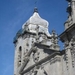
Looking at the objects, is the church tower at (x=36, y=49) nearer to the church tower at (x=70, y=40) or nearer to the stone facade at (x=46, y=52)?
the stone facade at (x=46, y=52)

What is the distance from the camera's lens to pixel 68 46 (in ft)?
60.5

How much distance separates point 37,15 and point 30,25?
7.82ft

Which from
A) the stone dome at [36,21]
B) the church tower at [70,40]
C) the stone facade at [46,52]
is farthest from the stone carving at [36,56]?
the stone dome at [36,21]

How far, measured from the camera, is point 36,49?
23.1 meters

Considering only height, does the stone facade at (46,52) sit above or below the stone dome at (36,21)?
below

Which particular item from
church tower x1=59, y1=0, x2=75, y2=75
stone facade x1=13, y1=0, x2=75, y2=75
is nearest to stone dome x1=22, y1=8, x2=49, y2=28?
stone facade x1=13, y1=0, x2=75, y2=75

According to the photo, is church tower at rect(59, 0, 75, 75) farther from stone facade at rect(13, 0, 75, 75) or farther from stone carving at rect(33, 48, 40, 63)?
stone carving at rect(33, 48, 40, 63)

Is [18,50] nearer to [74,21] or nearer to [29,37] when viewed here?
[29,37]

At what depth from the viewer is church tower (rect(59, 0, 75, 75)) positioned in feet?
58.3

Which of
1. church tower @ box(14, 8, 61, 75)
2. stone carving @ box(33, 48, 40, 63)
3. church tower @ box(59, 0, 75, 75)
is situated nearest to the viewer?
church tower @ box(59, 0, 75, 75)

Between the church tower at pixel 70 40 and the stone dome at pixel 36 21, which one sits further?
the stone dome at pixel 36 21

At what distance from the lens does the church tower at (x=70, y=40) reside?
699 inches

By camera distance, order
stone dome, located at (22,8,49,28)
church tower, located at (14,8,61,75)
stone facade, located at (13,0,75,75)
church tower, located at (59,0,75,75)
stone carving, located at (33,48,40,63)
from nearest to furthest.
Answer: church tower, located at (59,0,75,75) → stone facade, located at (13,0,75,75) → church tower, located at (14,8,61,75) → stone carving, located at (33,48,40,63) → stone dome, located at (22,8,49,28)

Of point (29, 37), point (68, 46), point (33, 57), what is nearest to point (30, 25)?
point (29, 37)
